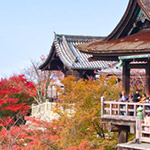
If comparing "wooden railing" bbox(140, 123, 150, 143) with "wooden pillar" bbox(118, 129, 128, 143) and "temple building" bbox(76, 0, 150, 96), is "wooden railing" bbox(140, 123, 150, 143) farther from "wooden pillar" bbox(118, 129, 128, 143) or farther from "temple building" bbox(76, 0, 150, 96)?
"temple building" bbox(76, 0, 150, 96)

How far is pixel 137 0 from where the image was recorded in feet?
54.3

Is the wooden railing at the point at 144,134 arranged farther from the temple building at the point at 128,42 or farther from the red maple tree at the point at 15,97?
the red maple tree at the point at 15,97

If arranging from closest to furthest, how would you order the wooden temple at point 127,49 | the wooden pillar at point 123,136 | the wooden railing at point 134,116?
the wooden railing at point 134,116
the wooden temple at point 127,49
the wooden pillar at point 123,136

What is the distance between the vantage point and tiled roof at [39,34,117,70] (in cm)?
2922

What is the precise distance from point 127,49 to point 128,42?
35.0 inches

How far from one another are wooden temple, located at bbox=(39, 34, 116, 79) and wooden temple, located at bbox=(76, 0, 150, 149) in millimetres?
11446

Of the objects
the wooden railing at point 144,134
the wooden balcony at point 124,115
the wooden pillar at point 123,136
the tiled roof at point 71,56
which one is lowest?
the wooden pillar at point 123,136

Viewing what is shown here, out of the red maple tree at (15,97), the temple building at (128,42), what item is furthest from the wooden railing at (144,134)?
the red maple tree at (15,97)

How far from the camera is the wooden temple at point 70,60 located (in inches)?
1152

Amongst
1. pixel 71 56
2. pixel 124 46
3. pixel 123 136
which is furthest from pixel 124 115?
pixel 71 56

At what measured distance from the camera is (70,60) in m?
29.9

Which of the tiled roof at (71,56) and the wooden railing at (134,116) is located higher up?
the tiled roof at (71,56)

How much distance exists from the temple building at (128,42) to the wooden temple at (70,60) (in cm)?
1138

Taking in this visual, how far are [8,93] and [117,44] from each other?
22.5 meters
